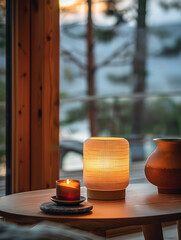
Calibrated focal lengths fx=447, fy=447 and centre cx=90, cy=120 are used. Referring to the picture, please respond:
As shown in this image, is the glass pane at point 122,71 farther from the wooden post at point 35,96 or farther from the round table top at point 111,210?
the round table top at point 111,210

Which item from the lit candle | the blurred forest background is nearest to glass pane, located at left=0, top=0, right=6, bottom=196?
the lit candle

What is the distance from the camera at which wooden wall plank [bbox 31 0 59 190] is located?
84.6 inches

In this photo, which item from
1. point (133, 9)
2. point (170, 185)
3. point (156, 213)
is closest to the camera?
point (156, 213)

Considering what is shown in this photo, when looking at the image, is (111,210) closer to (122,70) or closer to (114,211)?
(114,211)

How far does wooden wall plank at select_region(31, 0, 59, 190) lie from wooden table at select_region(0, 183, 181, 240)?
474 mm

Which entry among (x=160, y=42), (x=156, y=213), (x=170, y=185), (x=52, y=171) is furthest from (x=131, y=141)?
(x=156, y=213)

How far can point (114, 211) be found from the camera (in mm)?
1391

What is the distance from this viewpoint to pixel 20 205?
146 centimetres

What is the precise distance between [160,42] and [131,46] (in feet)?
1.82

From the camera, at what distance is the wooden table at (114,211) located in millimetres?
1308

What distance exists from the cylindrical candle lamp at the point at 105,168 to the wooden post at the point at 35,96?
0.60 m

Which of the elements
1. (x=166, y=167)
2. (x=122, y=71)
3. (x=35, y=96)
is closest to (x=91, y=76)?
(x=122, y=71)

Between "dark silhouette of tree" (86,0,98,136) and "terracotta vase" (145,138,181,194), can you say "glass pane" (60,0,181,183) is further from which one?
"terracotta vase" (145,138,181,194)

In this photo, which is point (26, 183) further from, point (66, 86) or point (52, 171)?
point (66, 86)
